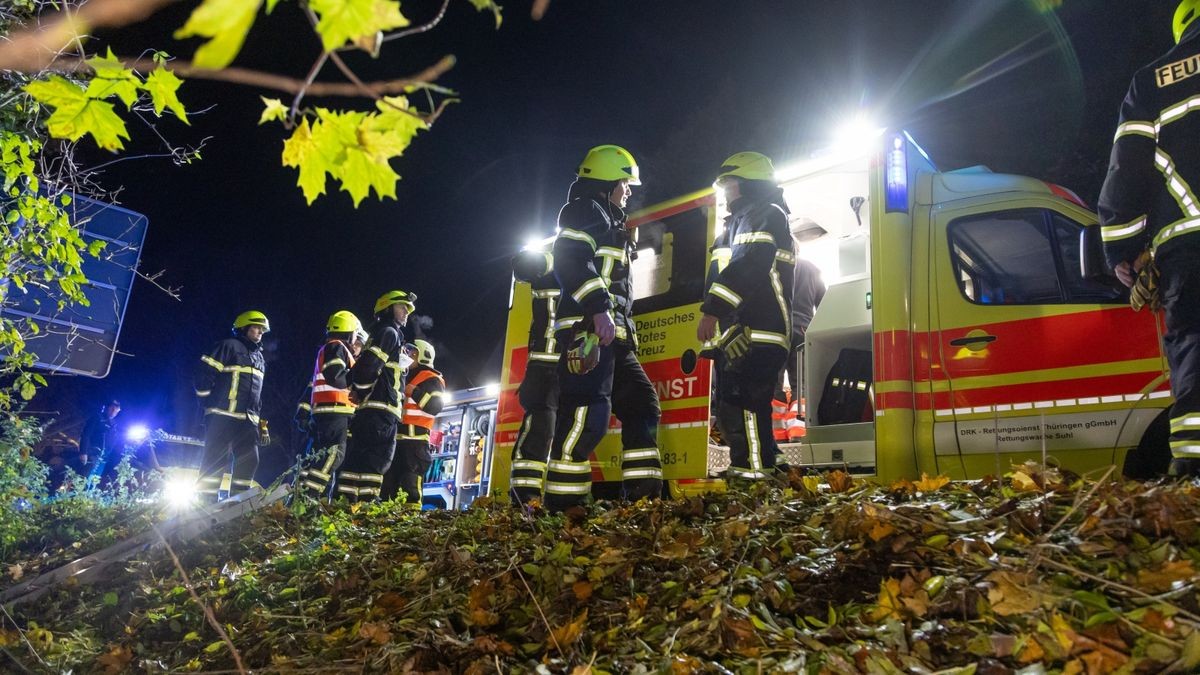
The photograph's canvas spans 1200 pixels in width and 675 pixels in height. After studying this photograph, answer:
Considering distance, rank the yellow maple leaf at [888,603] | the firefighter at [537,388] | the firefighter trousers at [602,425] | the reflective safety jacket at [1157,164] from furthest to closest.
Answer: the firefighter at [537,388]
the firefighter trousers at [602,425]
the reflective safety jacket at [1157,164]
the yellow maple leaf at [888,603]

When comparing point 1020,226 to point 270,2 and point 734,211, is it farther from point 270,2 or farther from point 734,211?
point 270,2

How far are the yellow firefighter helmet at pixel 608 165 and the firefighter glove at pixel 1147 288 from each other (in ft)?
10.2

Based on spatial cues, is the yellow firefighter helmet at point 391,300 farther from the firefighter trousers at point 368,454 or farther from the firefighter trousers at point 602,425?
the firefighter trousers at point 602,425

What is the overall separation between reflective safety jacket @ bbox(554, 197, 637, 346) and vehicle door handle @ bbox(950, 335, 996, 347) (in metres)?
2.13

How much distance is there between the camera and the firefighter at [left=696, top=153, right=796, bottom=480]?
15.7ft

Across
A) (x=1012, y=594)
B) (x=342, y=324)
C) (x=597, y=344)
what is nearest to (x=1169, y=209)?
(x=1012, y=594)

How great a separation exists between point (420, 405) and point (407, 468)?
71cm

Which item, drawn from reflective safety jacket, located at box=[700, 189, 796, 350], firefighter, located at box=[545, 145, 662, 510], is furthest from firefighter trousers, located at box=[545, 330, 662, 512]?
reflective safety jacket, located at box=[700, 189, 796, 350]

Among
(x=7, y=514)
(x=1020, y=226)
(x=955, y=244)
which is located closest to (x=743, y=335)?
(x=955, y=244)

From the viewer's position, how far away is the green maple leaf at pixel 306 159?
160cm

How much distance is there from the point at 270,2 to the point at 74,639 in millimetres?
3949

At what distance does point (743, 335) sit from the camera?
4859 mm

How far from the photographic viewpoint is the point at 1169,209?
326cm

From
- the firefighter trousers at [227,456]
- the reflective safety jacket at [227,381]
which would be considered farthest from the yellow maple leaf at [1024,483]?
the reflective safety jacket at [227,381]
